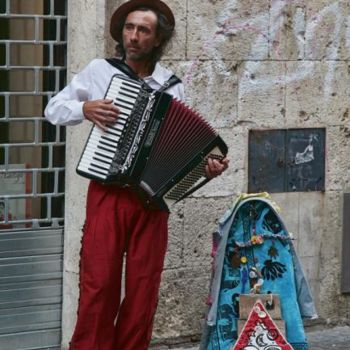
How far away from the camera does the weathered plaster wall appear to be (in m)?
6.85

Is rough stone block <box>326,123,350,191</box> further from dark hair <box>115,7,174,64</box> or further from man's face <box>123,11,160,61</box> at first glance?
man's face <box>123,11,160,61</box>

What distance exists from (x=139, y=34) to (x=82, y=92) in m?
0.37

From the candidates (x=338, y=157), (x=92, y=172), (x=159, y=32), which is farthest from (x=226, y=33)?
(x=92, y=172)

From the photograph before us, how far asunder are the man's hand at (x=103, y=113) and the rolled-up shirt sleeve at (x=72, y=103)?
13 centimetres

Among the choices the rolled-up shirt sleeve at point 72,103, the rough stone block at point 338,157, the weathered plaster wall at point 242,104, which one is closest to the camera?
the rolled-up shirt sleeve at point 72,103

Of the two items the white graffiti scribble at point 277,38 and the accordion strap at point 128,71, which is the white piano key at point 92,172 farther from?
the white graffiti scribble at point 277,38

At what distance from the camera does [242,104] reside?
23.6 feet

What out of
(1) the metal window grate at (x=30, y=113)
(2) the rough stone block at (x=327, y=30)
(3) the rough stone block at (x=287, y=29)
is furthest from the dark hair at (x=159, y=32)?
(2) the rough stone block at (x=327, y=30)

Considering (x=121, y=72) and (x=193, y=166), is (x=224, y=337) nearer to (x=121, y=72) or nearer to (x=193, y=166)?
(x=193, y=166)

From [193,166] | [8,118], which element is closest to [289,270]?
[193,166]

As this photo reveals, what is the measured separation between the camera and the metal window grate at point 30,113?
264 inches

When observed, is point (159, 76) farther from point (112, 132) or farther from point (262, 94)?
point (262, 94)

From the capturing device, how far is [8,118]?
22.0ft

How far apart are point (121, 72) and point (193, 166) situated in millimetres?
527
